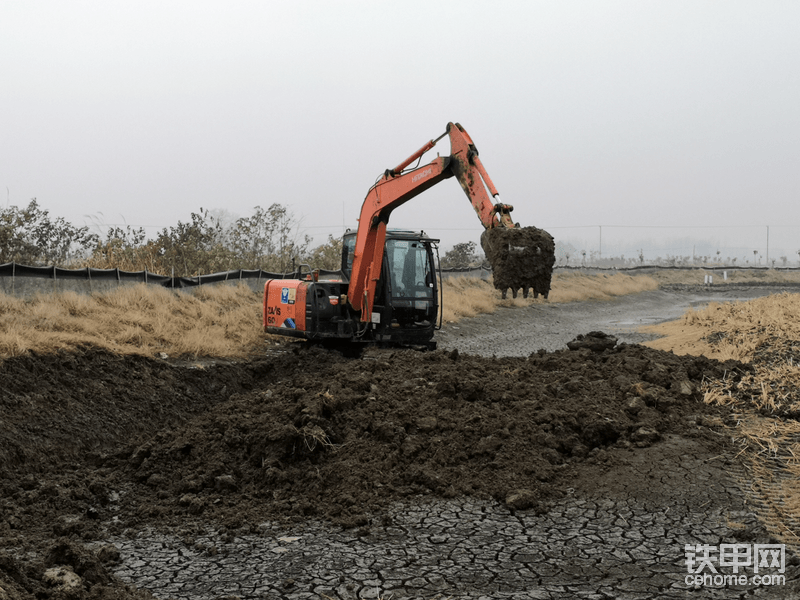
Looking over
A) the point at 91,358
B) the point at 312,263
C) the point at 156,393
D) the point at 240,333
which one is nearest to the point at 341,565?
A: the point at 156,393

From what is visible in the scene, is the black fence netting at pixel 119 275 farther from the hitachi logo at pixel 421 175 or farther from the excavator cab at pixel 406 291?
the hitachi logo at pixel 421 175

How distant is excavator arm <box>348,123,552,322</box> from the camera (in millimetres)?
8539

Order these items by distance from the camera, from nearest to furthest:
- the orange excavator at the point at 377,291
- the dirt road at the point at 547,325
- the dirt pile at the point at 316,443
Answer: the dirt pile at the point at 316,443, the orange excavator at the point at 377,291, the dirt road at the point at 547,325

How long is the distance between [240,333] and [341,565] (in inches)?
366

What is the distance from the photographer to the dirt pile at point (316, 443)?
17.3 ft

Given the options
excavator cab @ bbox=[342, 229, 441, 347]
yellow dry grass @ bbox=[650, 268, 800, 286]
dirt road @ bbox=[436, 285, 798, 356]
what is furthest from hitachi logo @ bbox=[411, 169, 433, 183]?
yellow dry grass @ bbox=[650, 268, 800, 286]

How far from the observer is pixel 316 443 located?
20.4ft

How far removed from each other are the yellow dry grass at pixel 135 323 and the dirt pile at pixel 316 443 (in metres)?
1.01

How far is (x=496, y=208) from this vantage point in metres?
8.06

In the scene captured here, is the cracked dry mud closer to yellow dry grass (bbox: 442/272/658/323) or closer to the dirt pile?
the dirt pile

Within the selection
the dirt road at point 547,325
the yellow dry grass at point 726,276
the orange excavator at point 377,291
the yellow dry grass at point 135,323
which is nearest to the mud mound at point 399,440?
the yellow dry grass at point 135,323

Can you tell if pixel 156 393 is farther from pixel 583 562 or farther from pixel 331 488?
pixel 583 562

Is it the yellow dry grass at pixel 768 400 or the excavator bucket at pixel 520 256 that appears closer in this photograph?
the yellow dry grass at pixel 768 400
